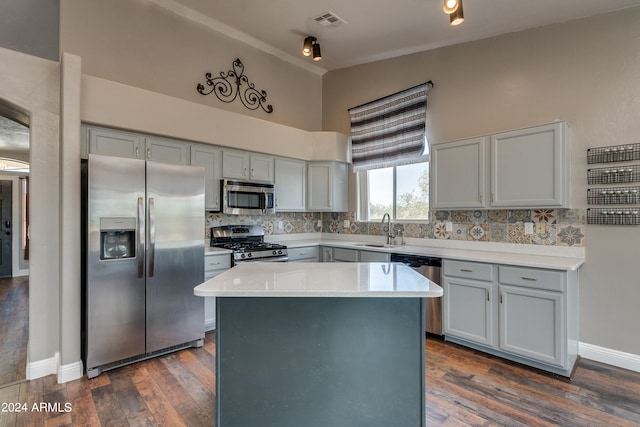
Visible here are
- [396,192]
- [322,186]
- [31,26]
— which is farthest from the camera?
[322,186]

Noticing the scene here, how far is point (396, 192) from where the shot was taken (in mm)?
4348

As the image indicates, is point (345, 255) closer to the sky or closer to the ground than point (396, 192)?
closer to the ground

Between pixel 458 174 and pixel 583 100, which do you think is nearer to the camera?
pixel 583 100

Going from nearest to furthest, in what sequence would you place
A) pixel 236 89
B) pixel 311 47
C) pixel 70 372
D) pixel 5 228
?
pixel 70 372 → pixel 311 47 → pixel 236 89 → pixel 5 228

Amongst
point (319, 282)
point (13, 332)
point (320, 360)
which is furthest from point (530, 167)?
point (13, 332)

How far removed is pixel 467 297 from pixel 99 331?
10.3ft

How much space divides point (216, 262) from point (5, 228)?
5.73m

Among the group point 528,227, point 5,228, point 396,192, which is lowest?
point 5,228

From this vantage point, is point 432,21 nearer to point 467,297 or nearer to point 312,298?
point 467,297

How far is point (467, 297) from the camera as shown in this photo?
3004 millimetres

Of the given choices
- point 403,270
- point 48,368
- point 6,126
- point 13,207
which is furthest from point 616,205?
point 13,207

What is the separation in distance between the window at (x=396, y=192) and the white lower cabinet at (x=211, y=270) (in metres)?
2.09

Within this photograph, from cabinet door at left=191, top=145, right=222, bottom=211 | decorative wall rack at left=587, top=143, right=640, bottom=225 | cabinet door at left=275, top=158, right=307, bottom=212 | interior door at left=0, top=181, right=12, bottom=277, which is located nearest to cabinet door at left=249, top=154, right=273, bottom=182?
cabinet door at left=275, top=158, right=307, bottom=212

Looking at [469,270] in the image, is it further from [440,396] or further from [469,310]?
[440,396]
